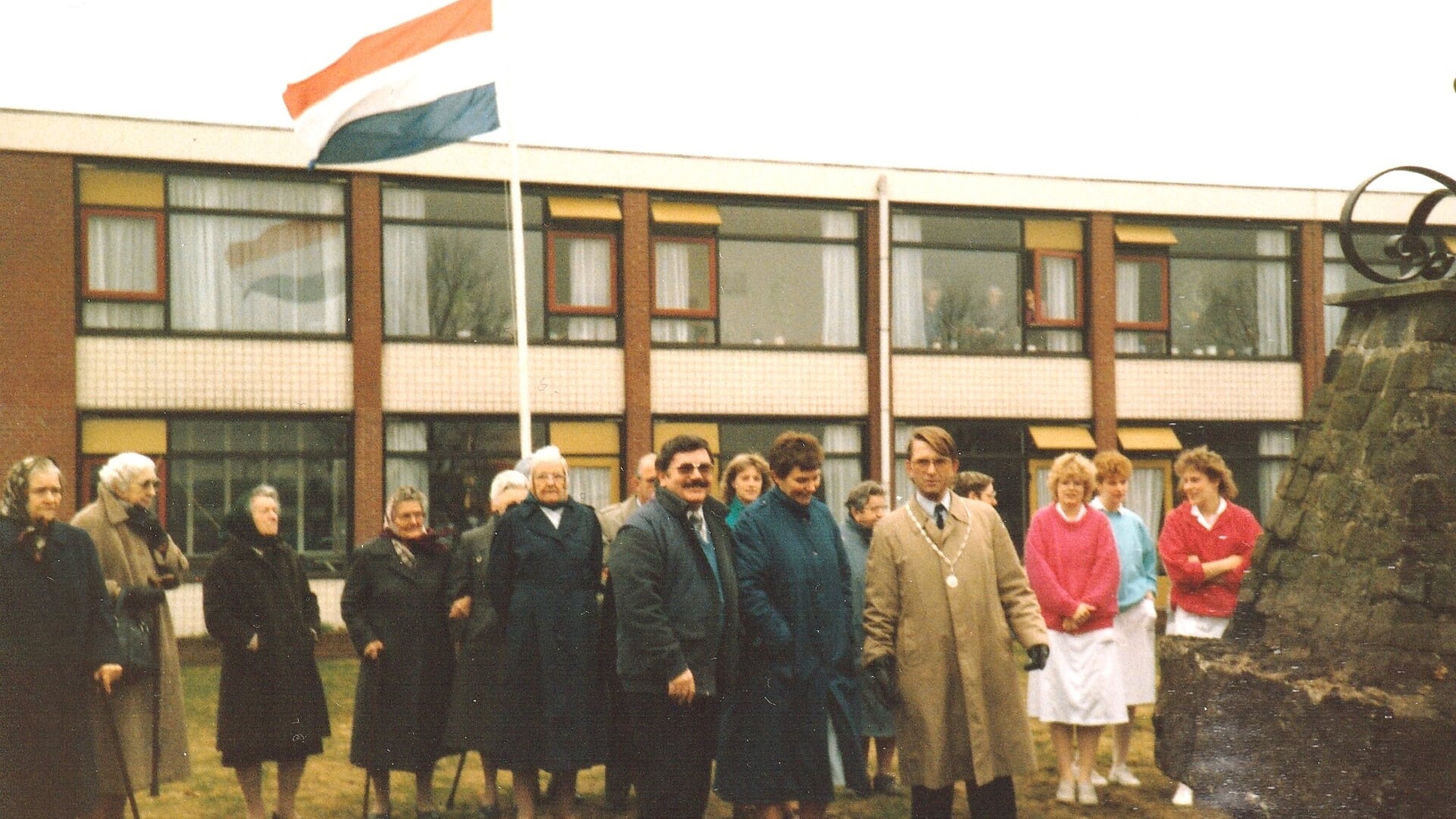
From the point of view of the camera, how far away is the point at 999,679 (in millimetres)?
7078

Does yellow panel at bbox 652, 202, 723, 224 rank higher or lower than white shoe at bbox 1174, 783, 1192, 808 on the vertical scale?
higher

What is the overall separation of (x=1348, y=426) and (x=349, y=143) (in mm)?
8951

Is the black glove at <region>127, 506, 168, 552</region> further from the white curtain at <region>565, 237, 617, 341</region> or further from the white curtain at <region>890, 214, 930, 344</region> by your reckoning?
the white curtain at <region>890, 214, 930, 344</region>

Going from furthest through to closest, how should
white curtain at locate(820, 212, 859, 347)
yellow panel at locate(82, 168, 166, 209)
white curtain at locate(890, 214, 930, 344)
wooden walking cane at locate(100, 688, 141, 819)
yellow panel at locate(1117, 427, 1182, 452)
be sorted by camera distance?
yellow panel at locate(1117, 427, 1182, 452)
white curtain at locate(890, 214, 930, 344)
white curtain at locate(820, 212, 859, 347)
yellow panel at locate(82, 168, 166, 209)
wooden walking cane at locate(100, 688, 141, 819)

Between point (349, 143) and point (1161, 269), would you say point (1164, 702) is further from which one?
point (1161, 269)

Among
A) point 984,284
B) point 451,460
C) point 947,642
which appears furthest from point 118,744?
point 984,284

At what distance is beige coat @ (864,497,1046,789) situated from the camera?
275 inches

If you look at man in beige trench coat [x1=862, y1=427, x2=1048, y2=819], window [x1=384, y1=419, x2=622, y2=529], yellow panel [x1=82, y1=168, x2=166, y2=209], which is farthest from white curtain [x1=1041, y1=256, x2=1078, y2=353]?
man in beige trench coat [x1=862, y1=427, x2=1048, y2=819]

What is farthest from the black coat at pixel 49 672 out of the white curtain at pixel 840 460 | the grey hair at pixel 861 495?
the white curtain at pixel 840 460

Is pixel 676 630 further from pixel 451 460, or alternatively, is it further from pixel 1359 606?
pixel 451 460

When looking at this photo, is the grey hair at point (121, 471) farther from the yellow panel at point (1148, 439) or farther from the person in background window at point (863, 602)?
the yellow panel at point (1148, 439)

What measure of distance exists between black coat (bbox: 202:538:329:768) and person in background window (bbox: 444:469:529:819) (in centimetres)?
84

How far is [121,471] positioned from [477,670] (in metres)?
2.37

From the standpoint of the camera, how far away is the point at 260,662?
852 centimetres
